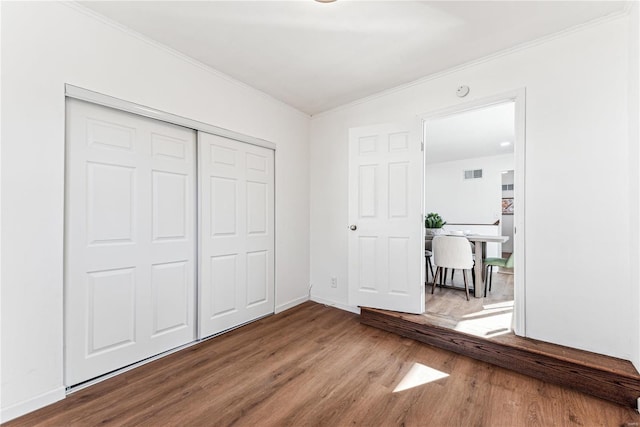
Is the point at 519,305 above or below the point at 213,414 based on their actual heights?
above

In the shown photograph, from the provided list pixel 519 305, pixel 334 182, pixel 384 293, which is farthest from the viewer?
pixel 334 182

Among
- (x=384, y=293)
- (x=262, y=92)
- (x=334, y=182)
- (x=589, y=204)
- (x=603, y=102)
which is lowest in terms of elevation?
(x=384, y=293)

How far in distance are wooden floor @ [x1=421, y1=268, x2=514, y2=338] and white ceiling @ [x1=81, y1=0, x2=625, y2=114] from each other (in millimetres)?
2406

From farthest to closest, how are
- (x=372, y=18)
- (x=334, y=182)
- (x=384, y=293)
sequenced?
(x=334, y=182), (x=384, y=293), (x=372, y=18)

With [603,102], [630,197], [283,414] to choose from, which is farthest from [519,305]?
[283,414]

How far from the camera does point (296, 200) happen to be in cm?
356

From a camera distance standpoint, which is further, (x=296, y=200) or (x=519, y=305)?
(x=296, y=200)

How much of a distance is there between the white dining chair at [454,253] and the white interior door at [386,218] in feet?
2.81

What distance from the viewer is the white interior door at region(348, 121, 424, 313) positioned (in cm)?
283

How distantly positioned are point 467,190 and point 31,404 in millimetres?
7691

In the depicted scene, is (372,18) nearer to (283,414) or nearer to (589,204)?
(589,204)

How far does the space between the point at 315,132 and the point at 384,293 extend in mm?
2258

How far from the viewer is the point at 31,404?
1596 millimetres

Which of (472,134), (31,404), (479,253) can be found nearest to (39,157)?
(31,404)
